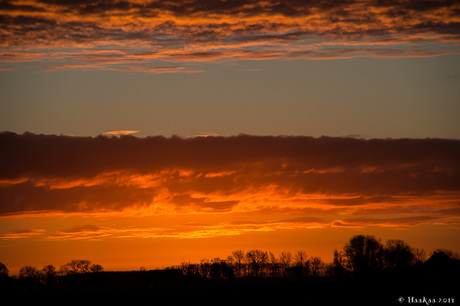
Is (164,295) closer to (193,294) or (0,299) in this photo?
(193,294)

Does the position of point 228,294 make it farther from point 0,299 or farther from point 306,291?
point 0,299

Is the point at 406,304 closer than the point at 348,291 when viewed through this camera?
Yes

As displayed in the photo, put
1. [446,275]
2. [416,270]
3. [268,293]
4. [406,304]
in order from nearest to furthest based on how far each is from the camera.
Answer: [406,304]
[268,293]
[446,275]
[416,270]

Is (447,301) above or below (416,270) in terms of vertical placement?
below

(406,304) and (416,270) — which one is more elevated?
(416,270)

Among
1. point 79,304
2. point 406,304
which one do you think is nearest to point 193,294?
point 79,304

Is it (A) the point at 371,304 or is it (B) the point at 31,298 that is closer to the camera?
(A) the point at 371,304

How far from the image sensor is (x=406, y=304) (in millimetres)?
99000

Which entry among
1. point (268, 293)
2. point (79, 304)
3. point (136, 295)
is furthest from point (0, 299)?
point (268, 293)

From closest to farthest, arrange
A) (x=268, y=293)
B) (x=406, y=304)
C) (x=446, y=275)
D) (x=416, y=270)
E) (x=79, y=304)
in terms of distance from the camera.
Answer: (x=406, y=304) < (x=79, y=304) < (x=268, y=293) < (x=446, y=275) < (x=416, y=270)

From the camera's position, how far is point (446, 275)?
145125mm

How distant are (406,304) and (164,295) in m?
48.7

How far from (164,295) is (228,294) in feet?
40.0

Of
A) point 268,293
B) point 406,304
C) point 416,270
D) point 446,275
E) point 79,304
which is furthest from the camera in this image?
point 416,270
